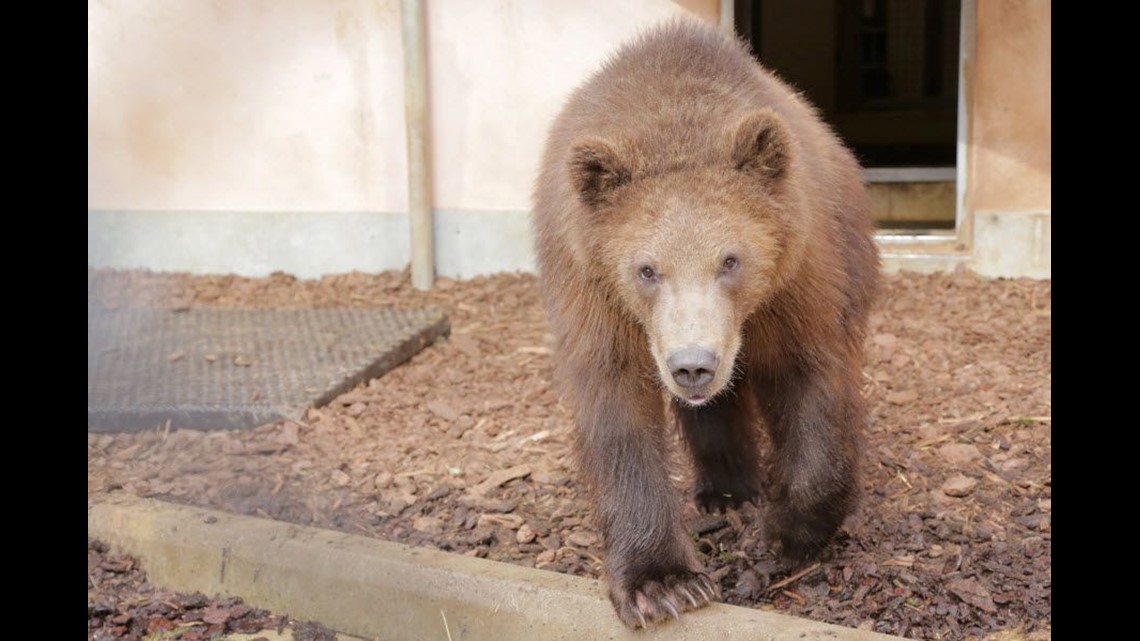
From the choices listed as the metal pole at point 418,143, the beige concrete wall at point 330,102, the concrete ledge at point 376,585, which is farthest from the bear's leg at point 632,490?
the metal pole at point 418,143

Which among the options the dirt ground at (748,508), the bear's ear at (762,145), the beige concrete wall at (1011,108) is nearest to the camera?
the bear's ear at (762,145)

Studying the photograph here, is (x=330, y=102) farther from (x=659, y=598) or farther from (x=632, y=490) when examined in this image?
(x=659, y=598)

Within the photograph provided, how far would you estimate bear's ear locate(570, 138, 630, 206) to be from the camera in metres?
3.61

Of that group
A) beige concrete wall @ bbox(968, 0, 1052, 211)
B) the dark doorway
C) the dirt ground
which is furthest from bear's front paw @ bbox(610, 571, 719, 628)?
the dark doorway

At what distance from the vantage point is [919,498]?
4.66 meters

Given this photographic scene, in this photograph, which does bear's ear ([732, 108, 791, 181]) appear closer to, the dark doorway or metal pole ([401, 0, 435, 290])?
metal pole ([401, 0, 435, 290])

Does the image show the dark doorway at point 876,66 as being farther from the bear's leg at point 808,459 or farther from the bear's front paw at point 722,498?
the bear's leg at point 808,459

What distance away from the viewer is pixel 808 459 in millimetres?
4051

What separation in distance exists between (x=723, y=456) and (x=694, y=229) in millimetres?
1564

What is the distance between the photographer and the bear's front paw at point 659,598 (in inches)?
140

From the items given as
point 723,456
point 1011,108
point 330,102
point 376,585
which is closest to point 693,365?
point 376,585

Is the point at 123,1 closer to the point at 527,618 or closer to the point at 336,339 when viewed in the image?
the point at 336,339

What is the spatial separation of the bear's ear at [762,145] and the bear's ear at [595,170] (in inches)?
14.4
